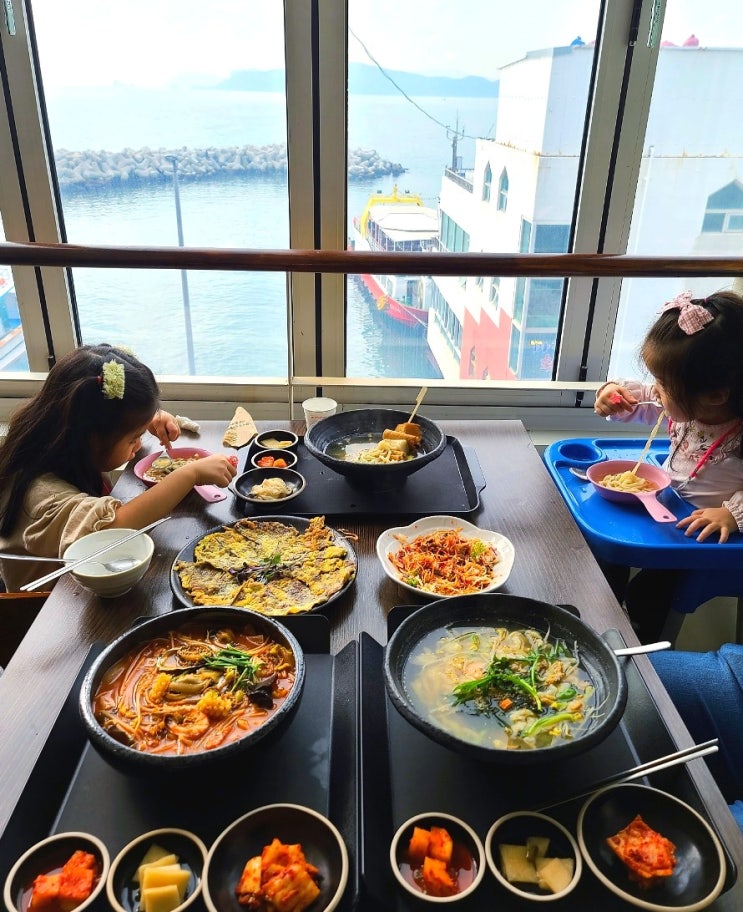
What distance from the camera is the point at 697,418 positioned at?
1.74 metres

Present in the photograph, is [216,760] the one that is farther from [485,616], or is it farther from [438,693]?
[485,616]

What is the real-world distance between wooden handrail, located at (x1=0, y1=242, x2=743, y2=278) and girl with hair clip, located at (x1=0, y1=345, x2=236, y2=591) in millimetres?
337

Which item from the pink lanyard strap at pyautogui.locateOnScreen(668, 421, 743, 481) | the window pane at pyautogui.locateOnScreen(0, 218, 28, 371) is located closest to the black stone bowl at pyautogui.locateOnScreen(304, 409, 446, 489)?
the pink lanyard strap at pyautogui.locateOnScreen(668, 421, 743, 481)

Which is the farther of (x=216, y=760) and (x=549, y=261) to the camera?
(x=549, y=261)

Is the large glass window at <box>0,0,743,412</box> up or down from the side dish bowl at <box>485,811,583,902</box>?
up

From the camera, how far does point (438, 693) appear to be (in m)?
0.94

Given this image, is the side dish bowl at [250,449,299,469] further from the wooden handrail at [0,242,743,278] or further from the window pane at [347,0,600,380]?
the window pane at [347,0,600,380]

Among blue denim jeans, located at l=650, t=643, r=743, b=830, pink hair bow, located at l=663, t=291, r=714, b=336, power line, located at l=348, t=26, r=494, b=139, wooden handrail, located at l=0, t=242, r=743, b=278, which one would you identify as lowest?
blue denim jeans, located at l=650, t=643, r=743, b=830

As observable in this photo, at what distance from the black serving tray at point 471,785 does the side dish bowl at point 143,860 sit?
0.18 meters

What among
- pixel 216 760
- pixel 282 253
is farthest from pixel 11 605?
pixel 282 253

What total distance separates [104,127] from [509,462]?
180 centimetres

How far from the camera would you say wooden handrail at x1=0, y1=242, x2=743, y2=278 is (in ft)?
6.05

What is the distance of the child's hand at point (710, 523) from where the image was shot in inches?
61.8

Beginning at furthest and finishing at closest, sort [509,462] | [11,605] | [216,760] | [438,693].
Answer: [509,462] < [11,605] < [438,693] < [216,760]
